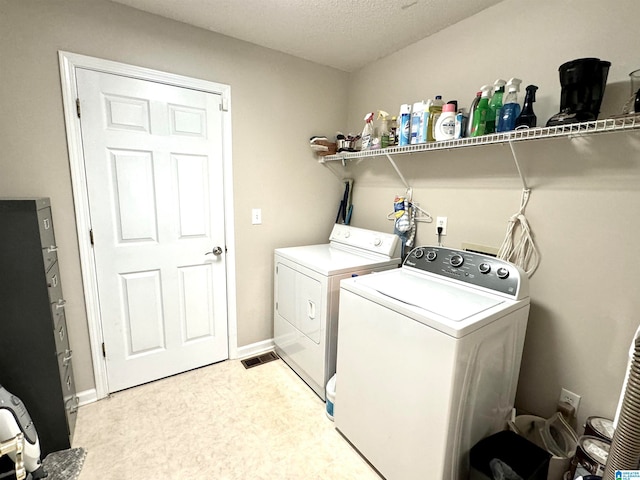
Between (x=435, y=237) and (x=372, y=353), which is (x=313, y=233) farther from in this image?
(x=372, y=353)

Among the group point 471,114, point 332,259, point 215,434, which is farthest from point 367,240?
point 215,434

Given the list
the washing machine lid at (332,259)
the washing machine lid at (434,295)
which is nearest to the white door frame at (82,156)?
the washing machine lid at (332,259)

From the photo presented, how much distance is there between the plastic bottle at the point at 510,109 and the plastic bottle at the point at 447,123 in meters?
0.24

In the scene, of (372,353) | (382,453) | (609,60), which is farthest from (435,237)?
(382,453)

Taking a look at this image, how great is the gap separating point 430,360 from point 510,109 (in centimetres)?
124

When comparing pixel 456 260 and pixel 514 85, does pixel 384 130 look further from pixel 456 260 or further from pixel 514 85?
pixel 456 260

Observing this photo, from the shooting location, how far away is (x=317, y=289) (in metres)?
1.94

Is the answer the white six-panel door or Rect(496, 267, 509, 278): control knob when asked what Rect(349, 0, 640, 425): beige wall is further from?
the white six-panel door

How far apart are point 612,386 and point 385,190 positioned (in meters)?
1.72

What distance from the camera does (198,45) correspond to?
79.3 inches

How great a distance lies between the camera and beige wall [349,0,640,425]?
128cm

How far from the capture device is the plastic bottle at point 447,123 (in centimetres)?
165

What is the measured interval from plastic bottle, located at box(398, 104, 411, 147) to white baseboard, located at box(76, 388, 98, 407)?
8.52 feet

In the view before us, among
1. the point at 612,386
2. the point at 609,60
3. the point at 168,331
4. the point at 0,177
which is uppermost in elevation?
the point at 609,60
